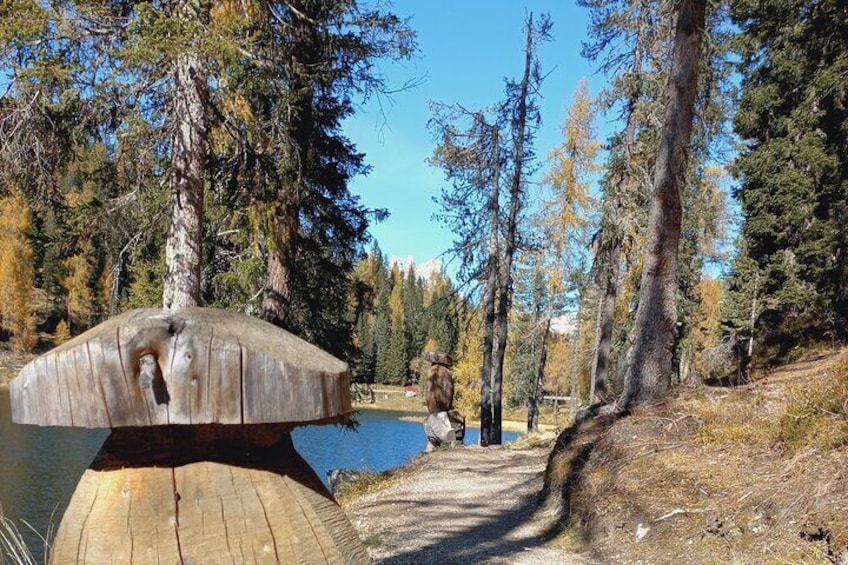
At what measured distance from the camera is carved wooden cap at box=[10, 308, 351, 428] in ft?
3.77

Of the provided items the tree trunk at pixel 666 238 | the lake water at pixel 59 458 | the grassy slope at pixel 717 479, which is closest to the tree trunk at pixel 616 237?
A: the tree trunk at pixel 666 238

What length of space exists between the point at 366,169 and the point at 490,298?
20.4 feet

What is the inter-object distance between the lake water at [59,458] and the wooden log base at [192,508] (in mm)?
8574

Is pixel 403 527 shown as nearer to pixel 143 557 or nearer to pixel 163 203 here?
pixel 163 203

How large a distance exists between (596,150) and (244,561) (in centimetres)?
2077

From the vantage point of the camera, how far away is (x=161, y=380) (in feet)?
3.80

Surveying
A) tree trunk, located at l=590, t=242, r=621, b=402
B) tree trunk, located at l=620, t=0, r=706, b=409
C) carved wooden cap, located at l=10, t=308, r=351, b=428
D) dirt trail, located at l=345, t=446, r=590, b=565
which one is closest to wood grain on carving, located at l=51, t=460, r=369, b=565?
carved wooden cap, located at l=10, t=308, r=351, b=428

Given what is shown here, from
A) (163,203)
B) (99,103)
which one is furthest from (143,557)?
(163,203)

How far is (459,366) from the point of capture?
103 feet

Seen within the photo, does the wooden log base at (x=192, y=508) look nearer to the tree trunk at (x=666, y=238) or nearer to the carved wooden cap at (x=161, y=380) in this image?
the carved wooden cap at (x=161, y=380)

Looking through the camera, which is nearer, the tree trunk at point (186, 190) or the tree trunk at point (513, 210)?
the tree trunk at point (186, 190)

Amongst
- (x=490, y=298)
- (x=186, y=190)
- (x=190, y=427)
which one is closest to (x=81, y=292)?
(x=490, y=298)

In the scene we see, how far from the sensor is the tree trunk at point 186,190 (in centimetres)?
648

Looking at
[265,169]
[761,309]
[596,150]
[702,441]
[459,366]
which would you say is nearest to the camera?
[702,441]
